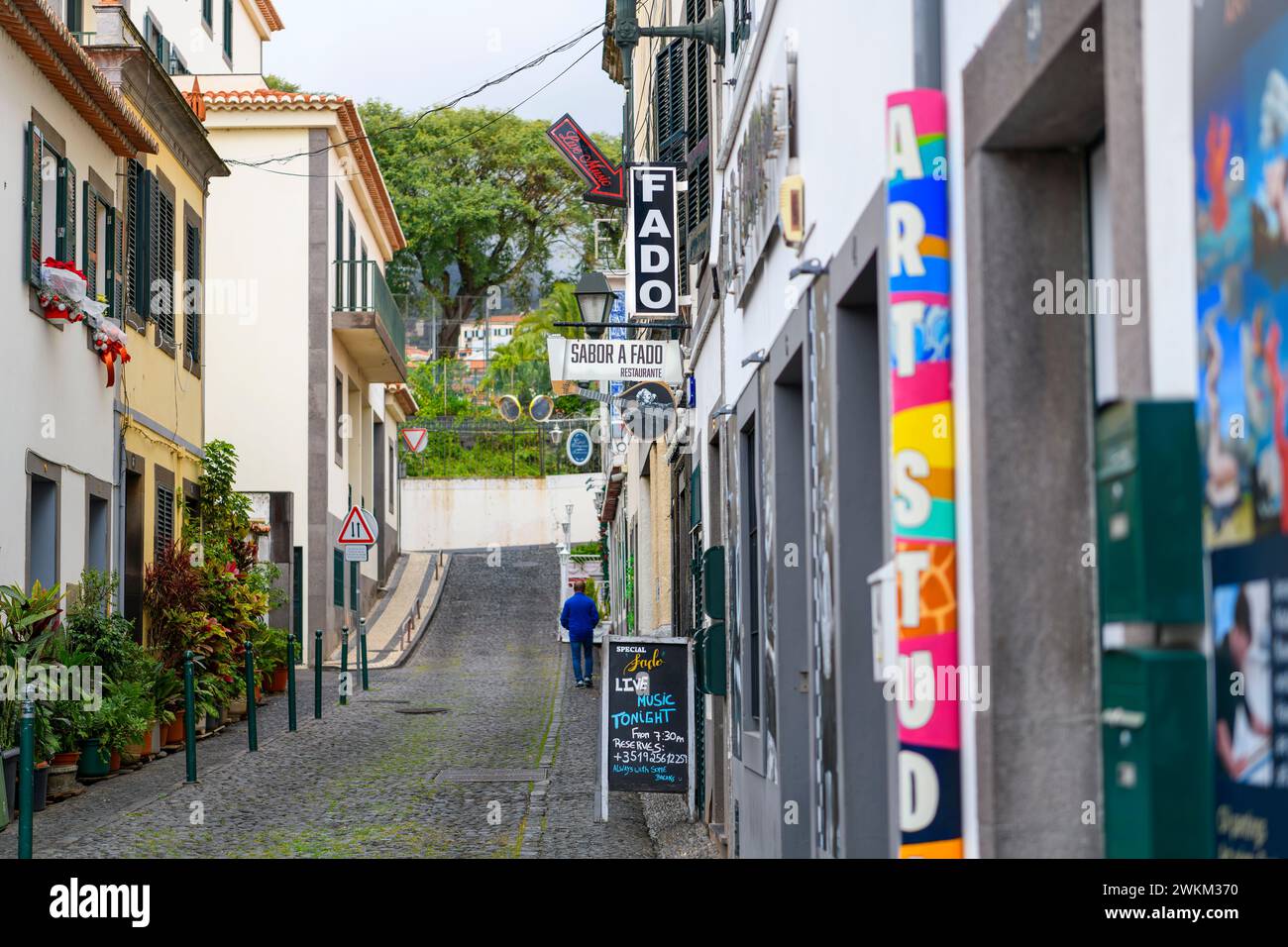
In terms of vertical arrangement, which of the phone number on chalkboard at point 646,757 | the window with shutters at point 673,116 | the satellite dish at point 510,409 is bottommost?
the phone number on chalkboard at point 646,757

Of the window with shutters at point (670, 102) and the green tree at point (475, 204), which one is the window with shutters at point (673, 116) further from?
the green tree at point (475, 204)

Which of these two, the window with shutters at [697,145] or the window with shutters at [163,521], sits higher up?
the window with shutters at [697,145]

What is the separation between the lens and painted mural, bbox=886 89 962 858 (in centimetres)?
424

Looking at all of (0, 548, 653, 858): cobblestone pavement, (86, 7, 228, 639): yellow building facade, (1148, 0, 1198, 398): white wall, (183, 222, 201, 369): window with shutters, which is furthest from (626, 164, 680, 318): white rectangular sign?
(1148, 0, 1198, 398): white wall

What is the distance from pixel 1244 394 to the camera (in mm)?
2564

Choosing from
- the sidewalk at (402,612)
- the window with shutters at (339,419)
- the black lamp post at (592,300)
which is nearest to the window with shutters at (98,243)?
the black lamp post at (592,300)

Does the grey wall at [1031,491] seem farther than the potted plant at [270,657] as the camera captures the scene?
No

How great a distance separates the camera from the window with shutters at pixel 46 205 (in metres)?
13.1

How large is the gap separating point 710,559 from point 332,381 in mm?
19802

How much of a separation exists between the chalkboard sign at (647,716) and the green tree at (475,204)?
4366cm

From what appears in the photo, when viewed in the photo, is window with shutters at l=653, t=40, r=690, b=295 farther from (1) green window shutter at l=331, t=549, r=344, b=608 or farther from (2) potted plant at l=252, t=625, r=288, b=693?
(1) green window shutter at l=331, t=549, r=344, b=608

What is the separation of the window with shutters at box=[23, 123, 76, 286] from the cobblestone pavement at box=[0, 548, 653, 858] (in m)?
4.27

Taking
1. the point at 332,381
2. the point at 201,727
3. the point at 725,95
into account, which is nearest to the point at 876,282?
the point at 725,95

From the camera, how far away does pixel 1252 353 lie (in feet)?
8.30
